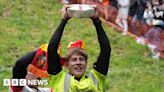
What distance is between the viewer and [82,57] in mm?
4645

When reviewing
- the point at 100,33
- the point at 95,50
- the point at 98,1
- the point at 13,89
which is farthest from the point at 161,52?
the point at 100,33

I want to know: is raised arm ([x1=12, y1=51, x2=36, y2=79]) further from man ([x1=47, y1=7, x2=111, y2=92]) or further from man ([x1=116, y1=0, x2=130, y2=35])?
man ([x1=116, y1=0, x2=130, y2=35])

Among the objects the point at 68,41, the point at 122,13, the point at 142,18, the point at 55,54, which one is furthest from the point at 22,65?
the point at 122,13

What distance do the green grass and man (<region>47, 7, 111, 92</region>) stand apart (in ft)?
14.9

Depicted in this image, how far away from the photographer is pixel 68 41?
11961 millimetres

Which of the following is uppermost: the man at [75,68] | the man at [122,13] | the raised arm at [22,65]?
the man at [75,68]

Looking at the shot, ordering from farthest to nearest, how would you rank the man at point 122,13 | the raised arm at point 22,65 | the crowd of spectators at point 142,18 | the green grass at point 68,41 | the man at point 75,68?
the man at point 122,13 → the crowd of spectators at point 142,18 → the green grass at point 68,41 → the raised arm at point 22,65 → the man at point 75,68

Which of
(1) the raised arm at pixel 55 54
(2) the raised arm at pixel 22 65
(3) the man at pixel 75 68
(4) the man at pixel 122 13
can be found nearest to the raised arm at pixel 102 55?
(3) the man at pixel 75 68

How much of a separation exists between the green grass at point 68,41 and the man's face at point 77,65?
462cm

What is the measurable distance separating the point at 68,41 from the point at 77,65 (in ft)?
24.2

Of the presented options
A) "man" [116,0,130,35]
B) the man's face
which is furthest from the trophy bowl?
"man" [116,0,130,35]

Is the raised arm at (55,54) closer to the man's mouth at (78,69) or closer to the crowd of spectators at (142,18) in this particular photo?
the man's mouth at (78,69)

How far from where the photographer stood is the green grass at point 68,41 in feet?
32.6

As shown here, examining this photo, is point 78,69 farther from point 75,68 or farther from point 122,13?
point 122,13
